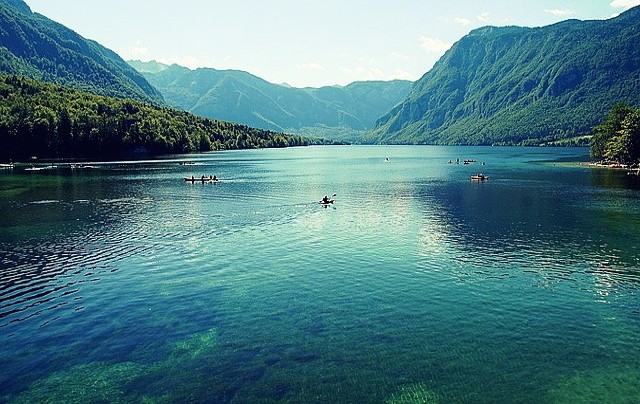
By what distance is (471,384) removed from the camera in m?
32.1

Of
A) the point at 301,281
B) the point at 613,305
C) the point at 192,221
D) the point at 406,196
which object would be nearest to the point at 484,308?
the point at 613,305

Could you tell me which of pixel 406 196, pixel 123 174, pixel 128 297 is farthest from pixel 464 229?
pixel 123 174

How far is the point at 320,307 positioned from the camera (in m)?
46.4

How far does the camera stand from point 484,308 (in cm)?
4572

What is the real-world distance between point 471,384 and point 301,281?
2609 cm

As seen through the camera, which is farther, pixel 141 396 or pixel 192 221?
pixel 192 221

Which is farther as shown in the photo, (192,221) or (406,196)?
(406,196)

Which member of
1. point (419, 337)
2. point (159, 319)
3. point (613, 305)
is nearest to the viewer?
point (419, 337)

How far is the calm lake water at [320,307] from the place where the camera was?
106 feet

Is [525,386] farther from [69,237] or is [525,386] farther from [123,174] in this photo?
[123,174]

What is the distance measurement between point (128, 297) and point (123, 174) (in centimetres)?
15651

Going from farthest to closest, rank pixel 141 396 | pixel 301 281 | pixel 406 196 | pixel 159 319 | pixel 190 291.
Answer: pixel 406 196, pixel 301 281, pixel 190 291, pixel 159 319, pixel 141 396

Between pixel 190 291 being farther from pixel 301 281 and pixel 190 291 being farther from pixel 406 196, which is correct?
pixel 406 196

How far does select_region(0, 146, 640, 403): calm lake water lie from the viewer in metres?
32.2
